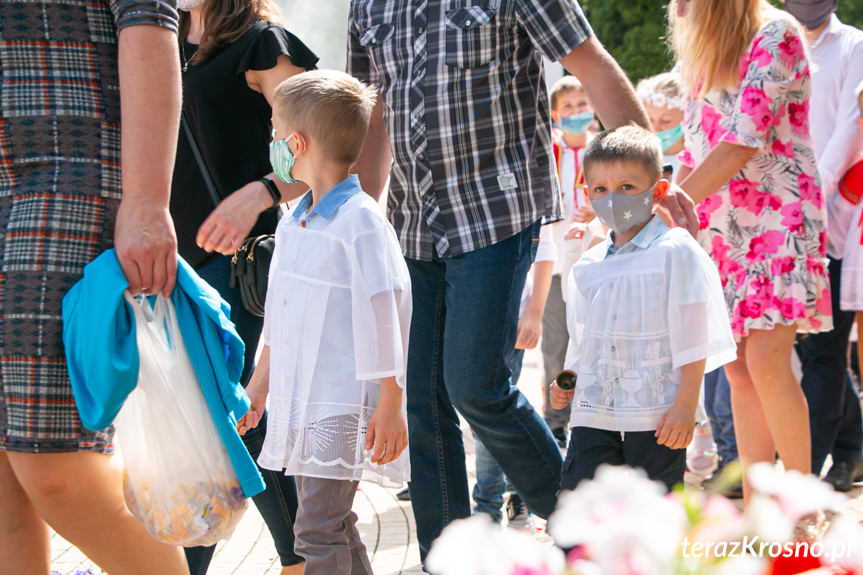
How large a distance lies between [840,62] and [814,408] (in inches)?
68.5

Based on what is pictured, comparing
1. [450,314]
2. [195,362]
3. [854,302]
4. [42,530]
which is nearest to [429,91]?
[450,314]

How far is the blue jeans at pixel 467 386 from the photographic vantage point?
3.23 meters

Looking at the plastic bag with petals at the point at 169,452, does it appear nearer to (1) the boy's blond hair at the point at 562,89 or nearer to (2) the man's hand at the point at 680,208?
(2) the man's hand at the point at 680,208

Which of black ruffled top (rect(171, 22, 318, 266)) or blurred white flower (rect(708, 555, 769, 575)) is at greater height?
black ruffled top (rect(171, 22, 318, 266))

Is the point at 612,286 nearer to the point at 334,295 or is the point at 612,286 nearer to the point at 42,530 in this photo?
the point at 334,295

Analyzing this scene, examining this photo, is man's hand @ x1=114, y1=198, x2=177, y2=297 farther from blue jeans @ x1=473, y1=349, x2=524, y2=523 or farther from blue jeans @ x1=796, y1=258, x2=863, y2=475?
blue jeans @ x1=796, y1=258, x2=863, y2=475

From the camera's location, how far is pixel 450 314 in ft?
10.8

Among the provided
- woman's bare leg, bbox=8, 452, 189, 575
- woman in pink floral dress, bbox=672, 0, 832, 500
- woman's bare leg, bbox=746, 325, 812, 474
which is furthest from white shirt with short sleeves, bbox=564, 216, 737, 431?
woman's bare leg, bbox=8, 452, 189, 575

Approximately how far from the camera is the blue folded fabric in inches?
A: 81.8

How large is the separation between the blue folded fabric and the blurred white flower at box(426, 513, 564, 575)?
4.36 ft

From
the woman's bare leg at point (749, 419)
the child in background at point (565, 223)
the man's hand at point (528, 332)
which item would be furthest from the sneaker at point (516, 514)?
the child in background at point (565, 223)

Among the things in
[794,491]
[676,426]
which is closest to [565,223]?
[676,426]

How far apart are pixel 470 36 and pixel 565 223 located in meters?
3.16

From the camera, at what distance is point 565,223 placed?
20.6 ft
